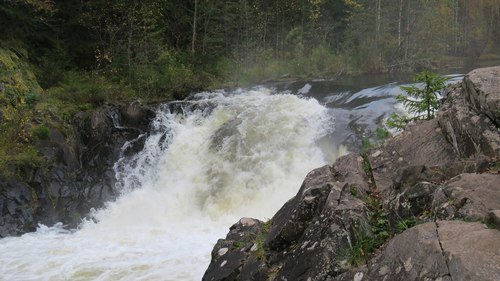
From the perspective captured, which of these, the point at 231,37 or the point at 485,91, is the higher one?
the point at 231,37

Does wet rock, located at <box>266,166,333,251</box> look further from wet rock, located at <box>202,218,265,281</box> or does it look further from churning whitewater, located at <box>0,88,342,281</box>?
churning whitewater, located at <box>0,88,342,281</box>

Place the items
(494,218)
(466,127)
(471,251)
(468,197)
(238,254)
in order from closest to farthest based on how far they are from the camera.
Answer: (471,251)
(494,218)
(468,197)
(466,127)
(238,254)

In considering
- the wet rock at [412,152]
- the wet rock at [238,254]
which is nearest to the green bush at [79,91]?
the wet rock at [238,254]

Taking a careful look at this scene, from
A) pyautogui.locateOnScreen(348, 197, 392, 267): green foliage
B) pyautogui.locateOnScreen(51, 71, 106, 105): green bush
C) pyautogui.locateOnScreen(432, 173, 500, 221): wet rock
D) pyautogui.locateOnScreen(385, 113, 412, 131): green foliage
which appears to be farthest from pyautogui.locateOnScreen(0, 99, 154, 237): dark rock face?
pyautogui.locateOnScreen(432, 173, 500, 221): wet rock

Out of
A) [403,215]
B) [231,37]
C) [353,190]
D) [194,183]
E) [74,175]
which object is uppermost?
[231,37]

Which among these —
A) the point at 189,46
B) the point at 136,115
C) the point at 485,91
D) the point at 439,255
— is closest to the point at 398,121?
the point at 485,91

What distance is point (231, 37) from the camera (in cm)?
2436

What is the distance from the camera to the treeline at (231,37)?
16.8m

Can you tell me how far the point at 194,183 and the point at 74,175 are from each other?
10.3ft

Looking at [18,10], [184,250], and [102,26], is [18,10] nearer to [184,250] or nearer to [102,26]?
[102,26]

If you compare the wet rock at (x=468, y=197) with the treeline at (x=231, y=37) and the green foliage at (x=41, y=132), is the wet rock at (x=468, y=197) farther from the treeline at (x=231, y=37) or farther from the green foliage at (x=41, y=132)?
the treeline at (x=231, y=37)

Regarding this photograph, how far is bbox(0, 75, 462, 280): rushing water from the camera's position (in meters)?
8.20

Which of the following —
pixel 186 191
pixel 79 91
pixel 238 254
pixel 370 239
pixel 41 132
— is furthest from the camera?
pixel 79 91

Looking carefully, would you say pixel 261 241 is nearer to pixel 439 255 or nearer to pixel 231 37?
pixel 439 255
